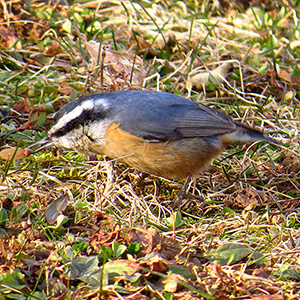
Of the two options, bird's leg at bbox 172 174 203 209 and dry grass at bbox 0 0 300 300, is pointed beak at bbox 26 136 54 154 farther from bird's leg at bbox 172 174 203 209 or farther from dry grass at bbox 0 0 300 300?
bird's leg at bbox 172 174 203 209

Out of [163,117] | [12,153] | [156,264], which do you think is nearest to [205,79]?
[163,117]

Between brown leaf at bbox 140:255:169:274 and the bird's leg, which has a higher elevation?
brown leaf at bbox 140:255:169:274

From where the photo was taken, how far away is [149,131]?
3.97 m

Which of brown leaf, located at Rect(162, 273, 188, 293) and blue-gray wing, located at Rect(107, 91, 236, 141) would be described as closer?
brown leaf, located at Rect(162, 273, 188, 293)

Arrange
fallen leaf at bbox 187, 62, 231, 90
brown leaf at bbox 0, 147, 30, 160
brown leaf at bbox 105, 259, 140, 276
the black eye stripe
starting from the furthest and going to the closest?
fallen leaf at bbox 187, 62, 231, 90, brown leaf at bbox 0, 147, 30, 160, the black eye stripe, brown leaf at bbox 105, 259, 140, 276

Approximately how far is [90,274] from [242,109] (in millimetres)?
2917

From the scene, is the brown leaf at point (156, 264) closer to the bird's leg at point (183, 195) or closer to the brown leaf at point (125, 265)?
the brown leaf at point (125, 265)

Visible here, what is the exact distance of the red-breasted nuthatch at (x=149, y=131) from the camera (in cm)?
396

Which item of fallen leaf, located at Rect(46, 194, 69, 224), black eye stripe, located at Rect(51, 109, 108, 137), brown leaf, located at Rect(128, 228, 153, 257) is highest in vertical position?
black eye stripe, located at Rect(51, 109, 108, 137)

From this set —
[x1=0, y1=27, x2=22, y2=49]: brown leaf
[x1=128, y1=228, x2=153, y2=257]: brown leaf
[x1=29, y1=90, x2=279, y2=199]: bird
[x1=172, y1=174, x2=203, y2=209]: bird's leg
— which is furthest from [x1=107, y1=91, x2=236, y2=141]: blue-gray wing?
[x1=0, y1=27, x2=22, y2=49]: brown leaf

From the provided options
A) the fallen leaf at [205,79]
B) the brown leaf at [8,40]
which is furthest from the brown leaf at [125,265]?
the brown leaf at [8,40]

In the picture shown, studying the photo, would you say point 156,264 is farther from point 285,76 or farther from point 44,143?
point 285,76

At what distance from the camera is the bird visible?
3.96 meters

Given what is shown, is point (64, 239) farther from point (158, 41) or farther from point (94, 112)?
point (158, 41)
